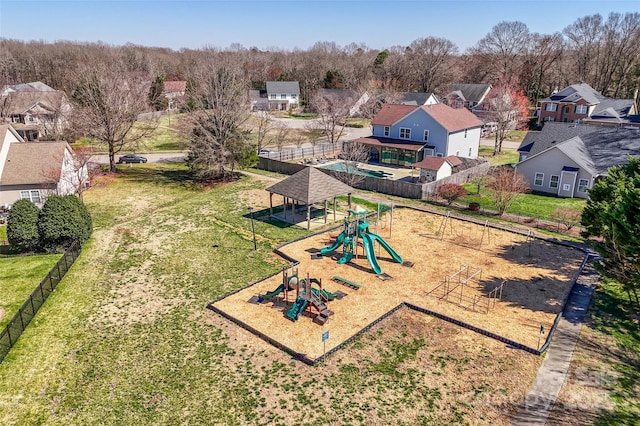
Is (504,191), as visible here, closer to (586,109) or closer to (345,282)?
(345,282)

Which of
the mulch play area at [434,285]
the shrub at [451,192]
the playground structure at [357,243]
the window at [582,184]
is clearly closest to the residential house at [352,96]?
the shrub at [451,192]

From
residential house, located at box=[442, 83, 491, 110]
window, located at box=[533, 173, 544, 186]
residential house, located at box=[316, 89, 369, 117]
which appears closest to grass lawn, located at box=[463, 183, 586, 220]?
window, located at box=[533, 173, 544, 186]

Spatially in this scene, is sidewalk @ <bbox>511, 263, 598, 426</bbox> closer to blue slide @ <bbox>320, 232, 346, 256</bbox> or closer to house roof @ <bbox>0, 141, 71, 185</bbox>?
blue slide @ <bbox>320, 232, 346, 256</bbox>

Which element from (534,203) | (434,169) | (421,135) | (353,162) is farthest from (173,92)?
(534,203)

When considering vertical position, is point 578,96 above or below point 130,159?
above

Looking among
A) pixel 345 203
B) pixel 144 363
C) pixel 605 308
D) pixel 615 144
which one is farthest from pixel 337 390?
pixel 615 144

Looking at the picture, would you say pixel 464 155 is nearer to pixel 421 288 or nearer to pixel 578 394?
pixel 421 288
